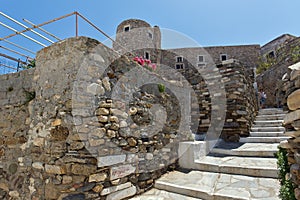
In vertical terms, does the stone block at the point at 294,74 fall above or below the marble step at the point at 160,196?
above

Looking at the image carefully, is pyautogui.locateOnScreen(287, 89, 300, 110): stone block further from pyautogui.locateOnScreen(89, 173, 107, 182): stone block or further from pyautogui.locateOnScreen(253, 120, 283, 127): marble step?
pyautogui.locateOnScreen(253, 120, 283, 127): marble step

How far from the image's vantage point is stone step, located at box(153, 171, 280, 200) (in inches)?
99.9

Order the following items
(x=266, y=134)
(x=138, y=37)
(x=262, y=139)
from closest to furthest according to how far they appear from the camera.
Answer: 1. (x=262, y=139)
2. (x=266, y=134)
3. (x=138, y=37)

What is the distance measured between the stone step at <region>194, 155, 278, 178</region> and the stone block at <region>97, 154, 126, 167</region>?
5.88ft

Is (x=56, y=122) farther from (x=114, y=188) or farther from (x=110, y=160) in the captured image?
(x=114, y=188)

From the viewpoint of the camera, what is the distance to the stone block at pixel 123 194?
248cm

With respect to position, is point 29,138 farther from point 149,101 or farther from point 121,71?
point 149,101

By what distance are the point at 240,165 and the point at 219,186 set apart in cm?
84

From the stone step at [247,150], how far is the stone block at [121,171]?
251cm

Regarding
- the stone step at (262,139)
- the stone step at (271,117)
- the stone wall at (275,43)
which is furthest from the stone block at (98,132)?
the stone wall at (275,43)

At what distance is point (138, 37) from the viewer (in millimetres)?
16234

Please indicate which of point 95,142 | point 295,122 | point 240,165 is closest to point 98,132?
point 95,142

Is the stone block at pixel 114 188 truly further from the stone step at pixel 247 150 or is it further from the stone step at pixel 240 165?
the stone step at pixel 247 150

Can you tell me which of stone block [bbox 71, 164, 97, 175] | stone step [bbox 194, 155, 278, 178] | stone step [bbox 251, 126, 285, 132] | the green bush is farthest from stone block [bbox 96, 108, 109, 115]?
stone step [bbox 251, 126, 285, 132]
